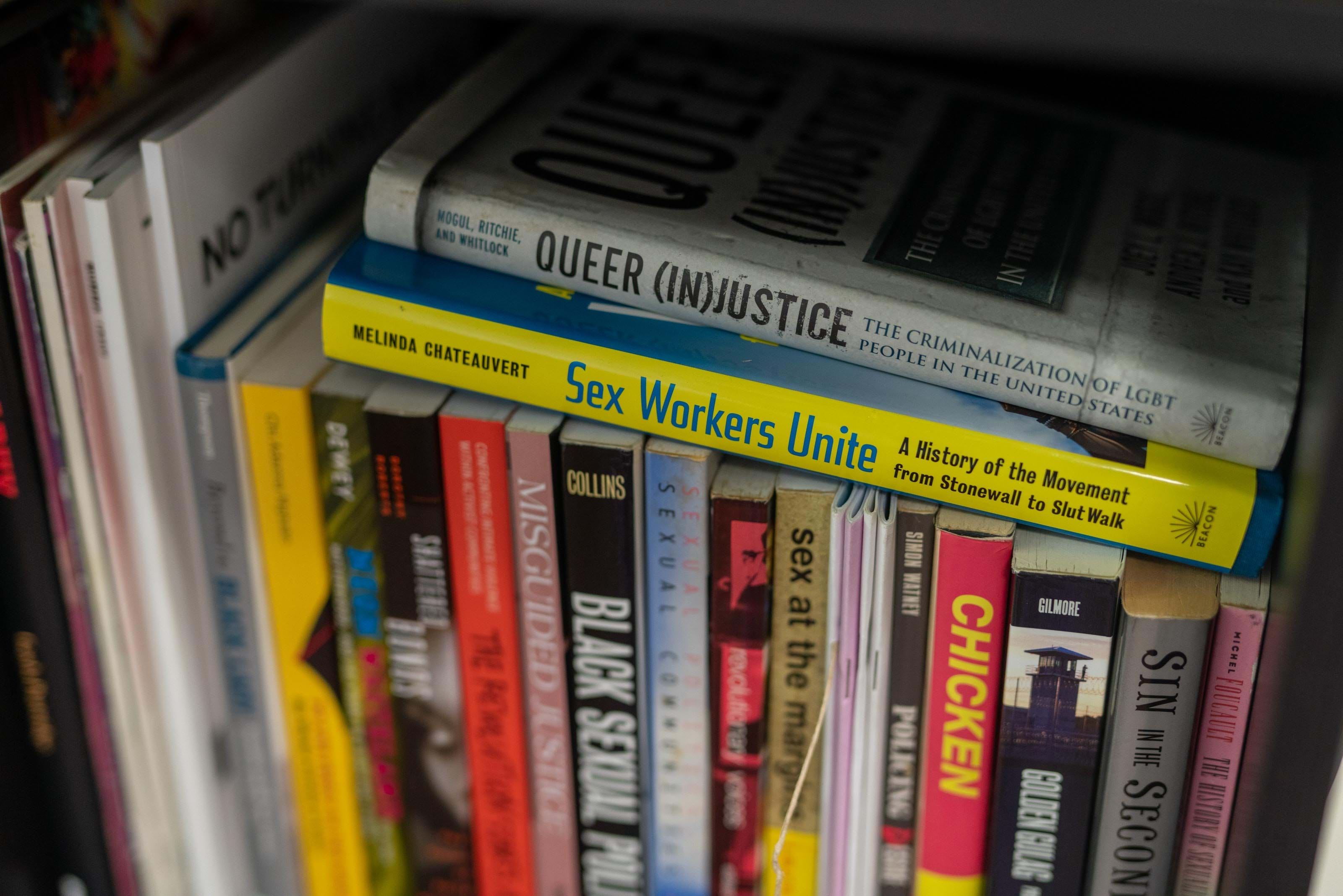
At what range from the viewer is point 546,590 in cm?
55


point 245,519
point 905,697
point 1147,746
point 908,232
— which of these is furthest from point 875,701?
point 245,519

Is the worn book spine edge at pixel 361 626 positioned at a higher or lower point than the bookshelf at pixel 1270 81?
lower

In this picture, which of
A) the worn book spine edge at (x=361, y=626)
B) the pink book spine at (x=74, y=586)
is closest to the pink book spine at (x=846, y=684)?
the worn book spine edge at (x=361, y=626)

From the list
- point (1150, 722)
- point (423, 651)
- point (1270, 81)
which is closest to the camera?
point (1270, 81)

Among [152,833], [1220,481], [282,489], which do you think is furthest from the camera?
[152,833]

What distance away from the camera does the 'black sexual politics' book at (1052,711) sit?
0.47m

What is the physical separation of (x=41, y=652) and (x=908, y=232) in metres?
0.51

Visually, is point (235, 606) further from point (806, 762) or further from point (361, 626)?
point (806, 762)

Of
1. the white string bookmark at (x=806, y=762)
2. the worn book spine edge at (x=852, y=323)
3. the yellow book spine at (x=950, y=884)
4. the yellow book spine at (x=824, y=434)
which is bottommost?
the yellow book spine at (x=950, y=884)

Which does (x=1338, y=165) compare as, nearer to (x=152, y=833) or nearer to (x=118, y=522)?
(x=118, y=522)

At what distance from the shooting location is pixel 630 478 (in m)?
0.51

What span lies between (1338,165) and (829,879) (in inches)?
17.9

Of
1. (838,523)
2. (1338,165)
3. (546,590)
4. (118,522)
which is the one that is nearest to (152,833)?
(118,522)

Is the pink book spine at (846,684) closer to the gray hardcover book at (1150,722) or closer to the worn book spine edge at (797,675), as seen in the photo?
the worn book spine edge at (797,675)
